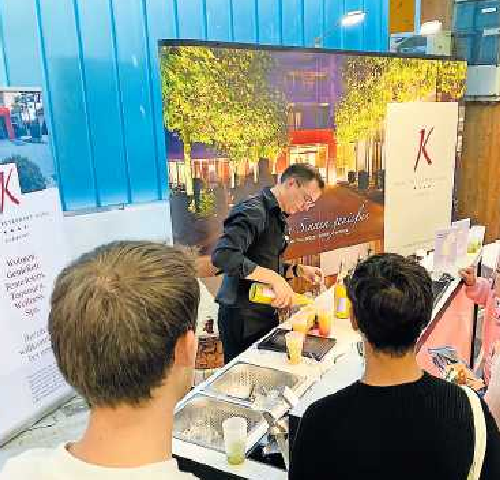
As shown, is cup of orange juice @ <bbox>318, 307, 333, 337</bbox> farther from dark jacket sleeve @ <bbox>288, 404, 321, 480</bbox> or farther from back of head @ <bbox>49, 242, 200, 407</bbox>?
back of head @ <bbox>49, 242, 200, 407</bbox>

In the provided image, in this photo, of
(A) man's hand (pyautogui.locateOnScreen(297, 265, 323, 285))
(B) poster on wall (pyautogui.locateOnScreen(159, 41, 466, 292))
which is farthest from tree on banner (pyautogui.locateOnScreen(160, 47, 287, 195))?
(A) man's hand (pyautogui.locateOnScreen(297, 265, 323, 285))

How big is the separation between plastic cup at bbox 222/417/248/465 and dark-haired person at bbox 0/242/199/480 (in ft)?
2.34

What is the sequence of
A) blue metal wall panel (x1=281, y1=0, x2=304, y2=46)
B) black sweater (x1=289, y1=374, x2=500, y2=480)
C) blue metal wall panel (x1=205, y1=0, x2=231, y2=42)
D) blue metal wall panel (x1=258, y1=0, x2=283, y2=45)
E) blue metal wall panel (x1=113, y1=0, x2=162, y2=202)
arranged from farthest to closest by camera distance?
1. blue metal wall panel (x1=281, y1=0, x2=304, y2=46)
2. blue metal wall panel (x1=258, y1=0, x2=283, y2=45)
3. blue metal wall panel (x1=205, y1=0, x2=231, y2=42)
4. blue metal wall panel (x1=113, y1=0, x2=162, y2=202)
5. black sweater (x1=289, y1=374, x2=500, y2=480)

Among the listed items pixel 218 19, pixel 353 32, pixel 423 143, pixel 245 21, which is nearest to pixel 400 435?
pixel 218 19

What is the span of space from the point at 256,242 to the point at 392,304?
1.35 m

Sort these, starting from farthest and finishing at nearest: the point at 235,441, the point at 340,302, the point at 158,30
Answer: the point at 158,30
the point at 340,302
the point at 235,441

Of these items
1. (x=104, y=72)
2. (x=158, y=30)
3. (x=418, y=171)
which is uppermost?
(x=158, y=30)

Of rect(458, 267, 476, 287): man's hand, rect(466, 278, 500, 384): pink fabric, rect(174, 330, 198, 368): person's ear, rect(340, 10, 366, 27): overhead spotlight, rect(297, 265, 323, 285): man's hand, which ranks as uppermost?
rect(340, 10, 366, 27): overhead spotlight

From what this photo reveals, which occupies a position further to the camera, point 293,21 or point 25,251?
point 293,21

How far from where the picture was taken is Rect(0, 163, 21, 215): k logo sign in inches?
107

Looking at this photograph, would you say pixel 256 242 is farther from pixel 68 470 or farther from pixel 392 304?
pixel 68 470

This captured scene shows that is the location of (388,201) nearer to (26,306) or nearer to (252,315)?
(252,315)

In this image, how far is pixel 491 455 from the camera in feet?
3.61

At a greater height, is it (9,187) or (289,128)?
(289,128)
